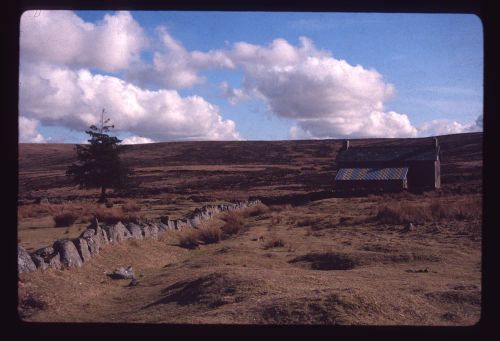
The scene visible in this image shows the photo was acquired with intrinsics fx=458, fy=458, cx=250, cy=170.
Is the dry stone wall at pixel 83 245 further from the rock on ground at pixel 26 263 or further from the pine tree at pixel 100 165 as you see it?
the pine tree at pixel 100 165

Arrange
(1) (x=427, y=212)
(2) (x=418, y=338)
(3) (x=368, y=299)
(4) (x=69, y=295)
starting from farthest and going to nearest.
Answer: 1. (1) (x=427, y=212)
2. (4) (x=69, y=295)
3. (3) (x=368, y=299)
4. (2) (x=418, y=338)

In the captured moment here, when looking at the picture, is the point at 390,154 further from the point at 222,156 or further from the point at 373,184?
the point at 222,156

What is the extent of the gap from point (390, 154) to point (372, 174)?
310 cm

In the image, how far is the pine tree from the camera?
101ft

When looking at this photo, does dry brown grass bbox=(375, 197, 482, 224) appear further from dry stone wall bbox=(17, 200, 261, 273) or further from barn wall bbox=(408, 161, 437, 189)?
barn wall bbox=(408, 161, 437, 189)

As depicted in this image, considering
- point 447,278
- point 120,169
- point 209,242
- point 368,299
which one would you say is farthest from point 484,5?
point 120,169

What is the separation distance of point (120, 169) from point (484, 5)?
1207 inches

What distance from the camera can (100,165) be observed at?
31.0m

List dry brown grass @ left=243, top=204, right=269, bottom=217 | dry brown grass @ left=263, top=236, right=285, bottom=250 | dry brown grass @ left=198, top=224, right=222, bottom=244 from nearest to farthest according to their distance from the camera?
1. dry brown grass @ left=263, top=236, right=285, bottom=250
2. dry brown grass @ left=198, top=224, right=222, bottom=244
3. dry brown grass @ left=243, top=204, right=269, bottom=217

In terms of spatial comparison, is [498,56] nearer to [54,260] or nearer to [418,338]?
[418,338]

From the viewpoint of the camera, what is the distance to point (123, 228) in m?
11.9

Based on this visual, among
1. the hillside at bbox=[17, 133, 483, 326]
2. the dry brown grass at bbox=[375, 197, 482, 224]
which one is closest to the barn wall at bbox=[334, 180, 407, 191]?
the dry brown grass at bbox=[375, 197, 482, 224]

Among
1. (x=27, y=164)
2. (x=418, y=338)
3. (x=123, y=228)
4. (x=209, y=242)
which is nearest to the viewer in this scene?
(x=418, y=338)

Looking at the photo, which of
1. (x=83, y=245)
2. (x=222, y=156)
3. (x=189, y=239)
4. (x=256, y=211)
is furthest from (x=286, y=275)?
(x=222, y=156)
